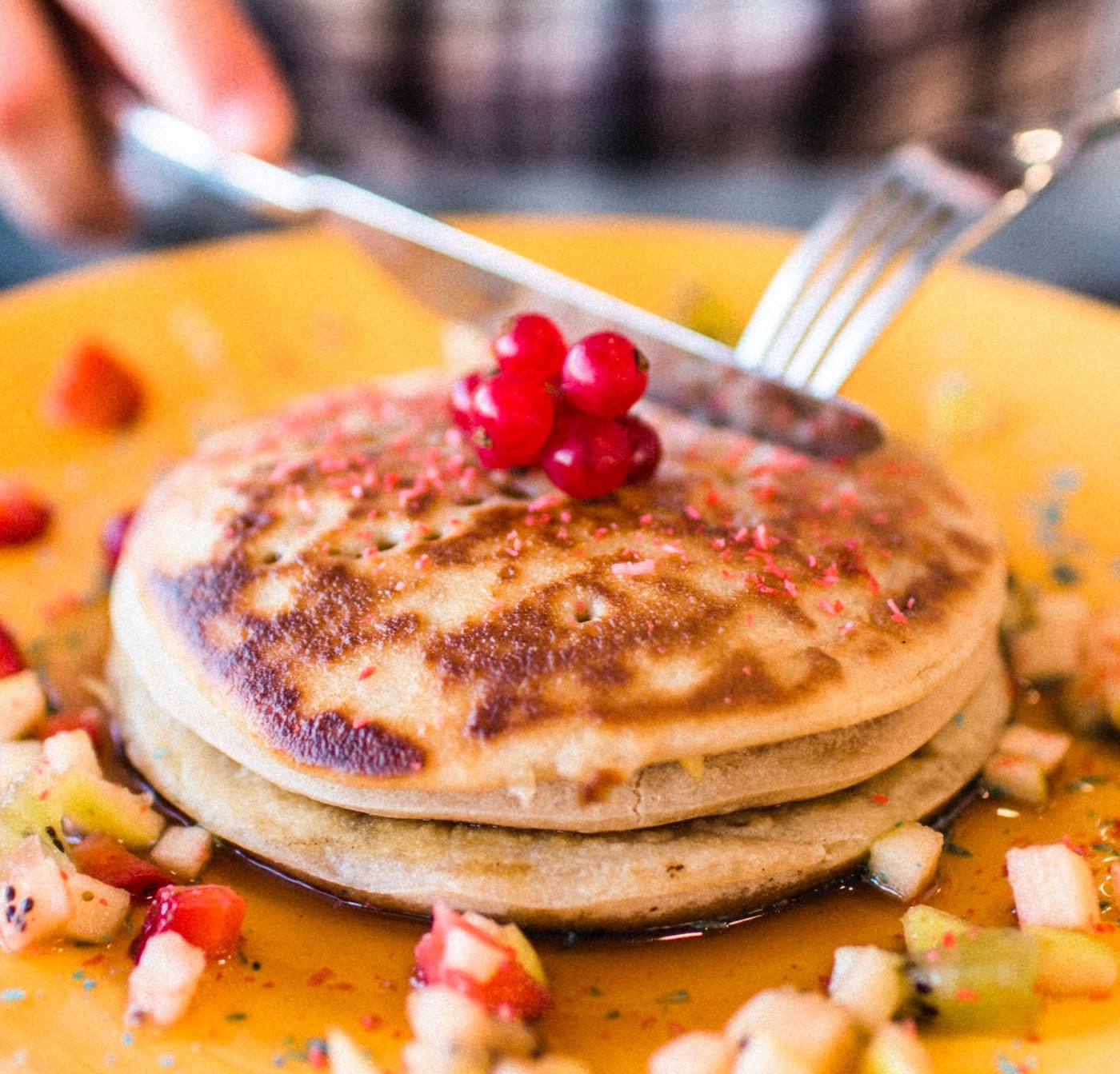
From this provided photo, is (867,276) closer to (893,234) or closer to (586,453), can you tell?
(893,234)

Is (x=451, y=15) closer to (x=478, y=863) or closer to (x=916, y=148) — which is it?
(x=916, y=148)

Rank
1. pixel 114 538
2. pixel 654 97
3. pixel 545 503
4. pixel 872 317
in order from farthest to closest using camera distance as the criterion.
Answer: pixel 654 97 < pixel 114 538 < pixel 872 317 < pixel 545 503

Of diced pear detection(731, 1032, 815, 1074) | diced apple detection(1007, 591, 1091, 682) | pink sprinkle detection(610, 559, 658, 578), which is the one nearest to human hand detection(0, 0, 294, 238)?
pink sprinkle detection(610, 559, 658, 578)

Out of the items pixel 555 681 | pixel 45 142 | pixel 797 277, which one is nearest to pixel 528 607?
pixel 555 681

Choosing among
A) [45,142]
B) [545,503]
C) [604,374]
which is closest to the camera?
[604,374]

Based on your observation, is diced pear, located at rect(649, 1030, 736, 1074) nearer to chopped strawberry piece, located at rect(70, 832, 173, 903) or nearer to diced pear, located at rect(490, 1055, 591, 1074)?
diced pear, located at rect(490, 1055, 591, 1074)

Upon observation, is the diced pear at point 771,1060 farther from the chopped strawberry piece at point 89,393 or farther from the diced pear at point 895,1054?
the chopped strawberry piece at point 89,393

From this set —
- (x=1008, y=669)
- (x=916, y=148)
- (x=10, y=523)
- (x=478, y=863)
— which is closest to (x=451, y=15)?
(x=916, y=148)

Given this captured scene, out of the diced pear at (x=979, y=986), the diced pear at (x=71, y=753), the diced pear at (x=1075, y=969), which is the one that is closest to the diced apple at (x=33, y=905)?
the diced pear at (x=71, y=753)
